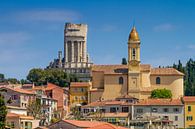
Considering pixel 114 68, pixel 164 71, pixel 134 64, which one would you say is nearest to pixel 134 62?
pixel 134 64

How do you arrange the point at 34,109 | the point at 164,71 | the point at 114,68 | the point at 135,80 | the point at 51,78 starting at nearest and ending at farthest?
the point at 34,109 → the point at 135,80 → the point at 164,71 → the point at 114,68 → the point at 51,78

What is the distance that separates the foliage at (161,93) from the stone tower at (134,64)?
7.82 ft

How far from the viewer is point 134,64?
110 m

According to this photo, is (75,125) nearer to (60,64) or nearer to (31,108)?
(31,108)

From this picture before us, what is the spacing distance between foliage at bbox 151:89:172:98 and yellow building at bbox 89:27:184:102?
1.40 m

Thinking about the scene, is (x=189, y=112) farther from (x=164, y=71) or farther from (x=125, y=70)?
(x=125, y=70)

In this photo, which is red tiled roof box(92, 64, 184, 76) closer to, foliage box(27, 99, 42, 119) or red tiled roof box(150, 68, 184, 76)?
red tiled roof box(150, 68, 184, 76)

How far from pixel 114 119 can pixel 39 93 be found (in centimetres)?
1217

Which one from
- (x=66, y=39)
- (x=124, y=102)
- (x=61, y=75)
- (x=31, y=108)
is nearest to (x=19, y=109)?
(x=31, y=108)

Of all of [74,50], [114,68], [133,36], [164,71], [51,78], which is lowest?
[51,78]

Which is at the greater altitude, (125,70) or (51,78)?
(125,70)

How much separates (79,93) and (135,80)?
355 inches

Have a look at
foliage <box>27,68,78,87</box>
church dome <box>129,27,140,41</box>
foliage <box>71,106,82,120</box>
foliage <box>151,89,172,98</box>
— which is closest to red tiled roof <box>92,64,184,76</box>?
foliage <box>151,89,172,98</box>

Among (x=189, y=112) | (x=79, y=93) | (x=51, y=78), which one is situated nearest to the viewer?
(x=189, y=112)
